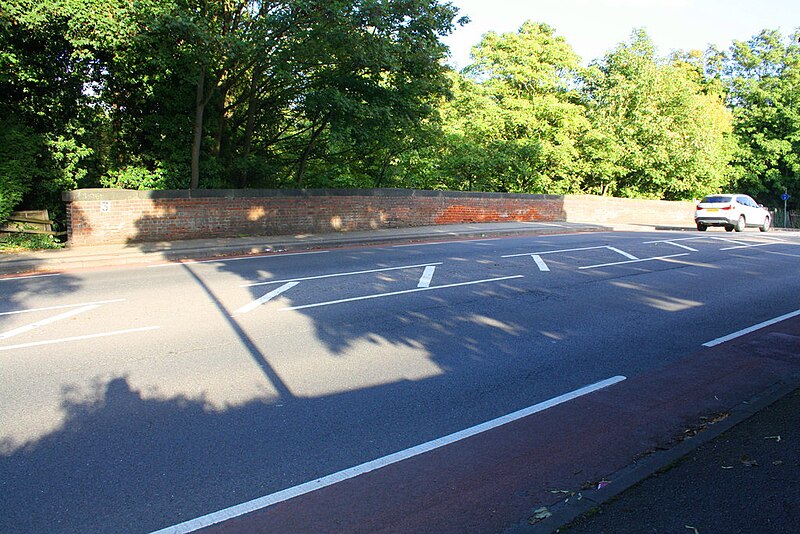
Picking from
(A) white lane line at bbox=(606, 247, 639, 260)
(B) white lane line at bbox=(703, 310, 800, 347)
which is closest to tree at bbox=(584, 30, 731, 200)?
(A) white lane line at bbox=(606, 247, 639, 260)

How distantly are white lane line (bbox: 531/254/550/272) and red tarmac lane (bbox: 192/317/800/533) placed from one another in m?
6.35

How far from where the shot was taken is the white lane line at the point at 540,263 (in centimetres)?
1233

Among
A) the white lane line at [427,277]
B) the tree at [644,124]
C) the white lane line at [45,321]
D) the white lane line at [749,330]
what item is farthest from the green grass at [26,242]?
the tree at [644,124]

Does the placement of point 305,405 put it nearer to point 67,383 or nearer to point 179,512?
point 179,512

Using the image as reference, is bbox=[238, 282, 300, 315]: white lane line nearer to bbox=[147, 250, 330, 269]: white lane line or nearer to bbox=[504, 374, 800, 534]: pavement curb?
bbox=[147, 250, 330, 269]: white lane line

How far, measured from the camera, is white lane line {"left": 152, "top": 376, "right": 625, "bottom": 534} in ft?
10.9

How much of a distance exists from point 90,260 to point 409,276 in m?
7.30

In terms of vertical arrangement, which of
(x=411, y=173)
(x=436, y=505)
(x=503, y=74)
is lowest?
(x=436, y=505)

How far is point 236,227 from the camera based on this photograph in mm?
17984

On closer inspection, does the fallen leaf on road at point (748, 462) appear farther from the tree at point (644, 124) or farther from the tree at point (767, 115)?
the tree at point (767, 115)

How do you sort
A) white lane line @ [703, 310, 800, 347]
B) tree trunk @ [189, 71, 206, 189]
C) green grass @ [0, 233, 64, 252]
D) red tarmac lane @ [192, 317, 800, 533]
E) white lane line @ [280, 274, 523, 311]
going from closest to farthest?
1. red tarmac lane @ [192, 317, 800, 533]
2. white lane line @ [703, 310, 800, 347]
3. white lane line @ [280, 274, 523, 311]
4. green grass @ [0, 233, 64, 252]
5. tree trunk @ [189, 71, 206, 189]

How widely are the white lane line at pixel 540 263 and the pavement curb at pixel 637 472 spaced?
7.25 meters

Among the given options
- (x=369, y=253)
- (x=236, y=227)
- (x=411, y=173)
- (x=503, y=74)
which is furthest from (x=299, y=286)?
(x=503, y=74)

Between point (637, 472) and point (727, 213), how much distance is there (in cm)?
2549
